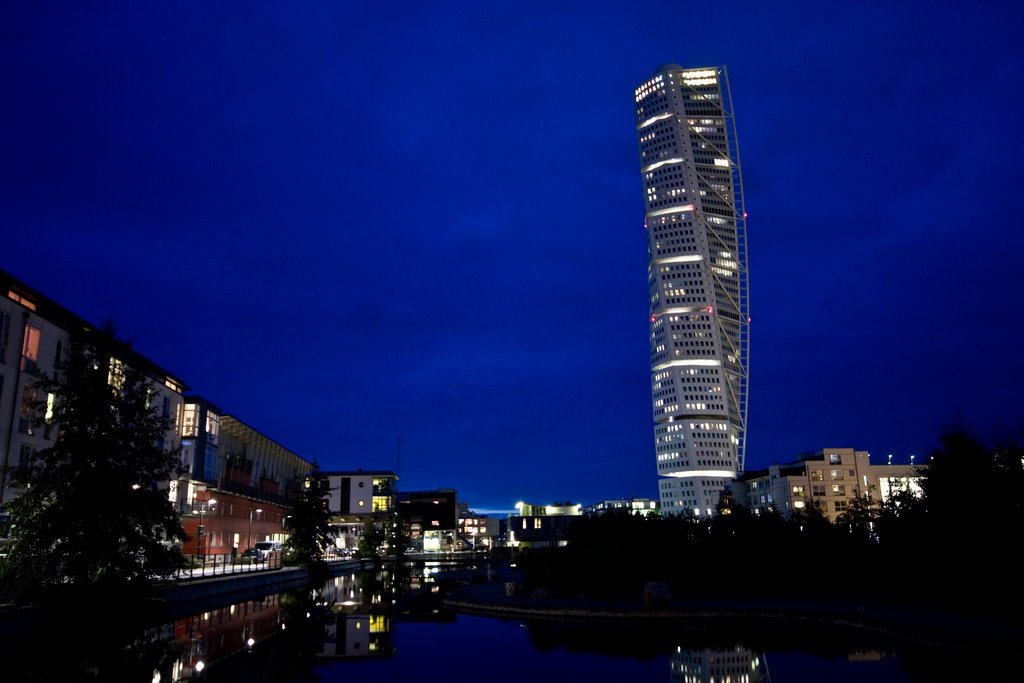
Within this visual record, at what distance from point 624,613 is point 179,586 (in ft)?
67.0

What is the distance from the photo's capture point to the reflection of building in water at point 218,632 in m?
20.6

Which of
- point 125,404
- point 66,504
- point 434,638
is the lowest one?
point 434,638

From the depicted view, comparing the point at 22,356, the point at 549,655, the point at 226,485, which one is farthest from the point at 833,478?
the point at 549,655

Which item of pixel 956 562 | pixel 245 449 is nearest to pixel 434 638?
pixel 956 562

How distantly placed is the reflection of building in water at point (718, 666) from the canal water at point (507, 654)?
0.03 m

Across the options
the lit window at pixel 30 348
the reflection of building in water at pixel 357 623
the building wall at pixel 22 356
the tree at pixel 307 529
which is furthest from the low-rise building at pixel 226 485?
the reflection of building in water at pixel 357 623

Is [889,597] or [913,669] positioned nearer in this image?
[913,669]

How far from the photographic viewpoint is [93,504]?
2716 centimetres

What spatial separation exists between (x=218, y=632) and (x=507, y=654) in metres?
11.3

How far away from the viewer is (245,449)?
9662 cm

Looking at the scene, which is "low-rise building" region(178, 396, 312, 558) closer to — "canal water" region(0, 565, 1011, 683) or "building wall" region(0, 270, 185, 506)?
"building wall" region(0, 270, 185, 506)

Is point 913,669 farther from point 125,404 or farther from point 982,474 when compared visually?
point 125,404

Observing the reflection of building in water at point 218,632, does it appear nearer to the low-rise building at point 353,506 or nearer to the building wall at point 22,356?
the building wall at point 22,356

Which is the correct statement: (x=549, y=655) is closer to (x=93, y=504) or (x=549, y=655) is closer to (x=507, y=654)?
(x=507, y=654)
